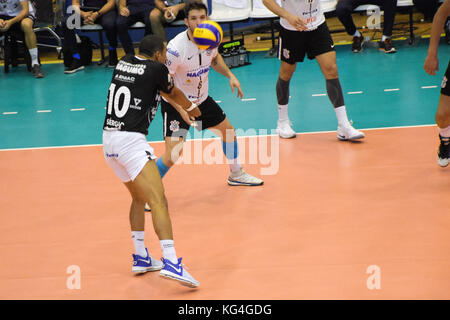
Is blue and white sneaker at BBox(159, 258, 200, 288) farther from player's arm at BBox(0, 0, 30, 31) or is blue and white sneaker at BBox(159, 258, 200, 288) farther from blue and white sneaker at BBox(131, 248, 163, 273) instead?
player's arm at BBox(0, 0, 30, 31)

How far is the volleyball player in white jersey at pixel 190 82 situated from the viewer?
559 cm

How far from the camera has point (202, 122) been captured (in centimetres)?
596

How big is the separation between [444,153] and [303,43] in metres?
2.07

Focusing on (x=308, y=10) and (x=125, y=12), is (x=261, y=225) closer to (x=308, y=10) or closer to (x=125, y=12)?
(x=308, y=10)

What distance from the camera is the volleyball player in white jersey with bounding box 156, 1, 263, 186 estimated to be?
5594 mm

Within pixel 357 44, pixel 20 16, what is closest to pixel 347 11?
pixel 357 44

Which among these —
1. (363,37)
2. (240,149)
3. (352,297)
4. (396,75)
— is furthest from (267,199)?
(363,37)

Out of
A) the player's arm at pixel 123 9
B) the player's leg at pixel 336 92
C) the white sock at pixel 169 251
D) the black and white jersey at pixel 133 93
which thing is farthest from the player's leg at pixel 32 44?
the white sock at pixel 169 251


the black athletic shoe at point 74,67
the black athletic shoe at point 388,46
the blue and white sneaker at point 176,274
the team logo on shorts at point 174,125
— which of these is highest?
the team logo on shorts at point 174,125

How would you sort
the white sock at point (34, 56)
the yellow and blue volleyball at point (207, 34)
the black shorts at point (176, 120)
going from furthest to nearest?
the white sock at point (34, 56)
the black shorts at point (176, 120)
the yellow and blue volleyball at point (207, 34)

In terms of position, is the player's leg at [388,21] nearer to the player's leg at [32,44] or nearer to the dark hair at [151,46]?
the player's leg at [32,44]

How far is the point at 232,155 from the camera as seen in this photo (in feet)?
20.5

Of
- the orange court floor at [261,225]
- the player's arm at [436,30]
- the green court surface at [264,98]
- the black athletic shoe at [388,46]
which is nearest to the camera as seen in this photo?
the orange court floor at [261,225]

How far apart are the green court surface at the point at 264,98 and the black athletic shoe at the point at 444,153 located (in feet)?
4.89
